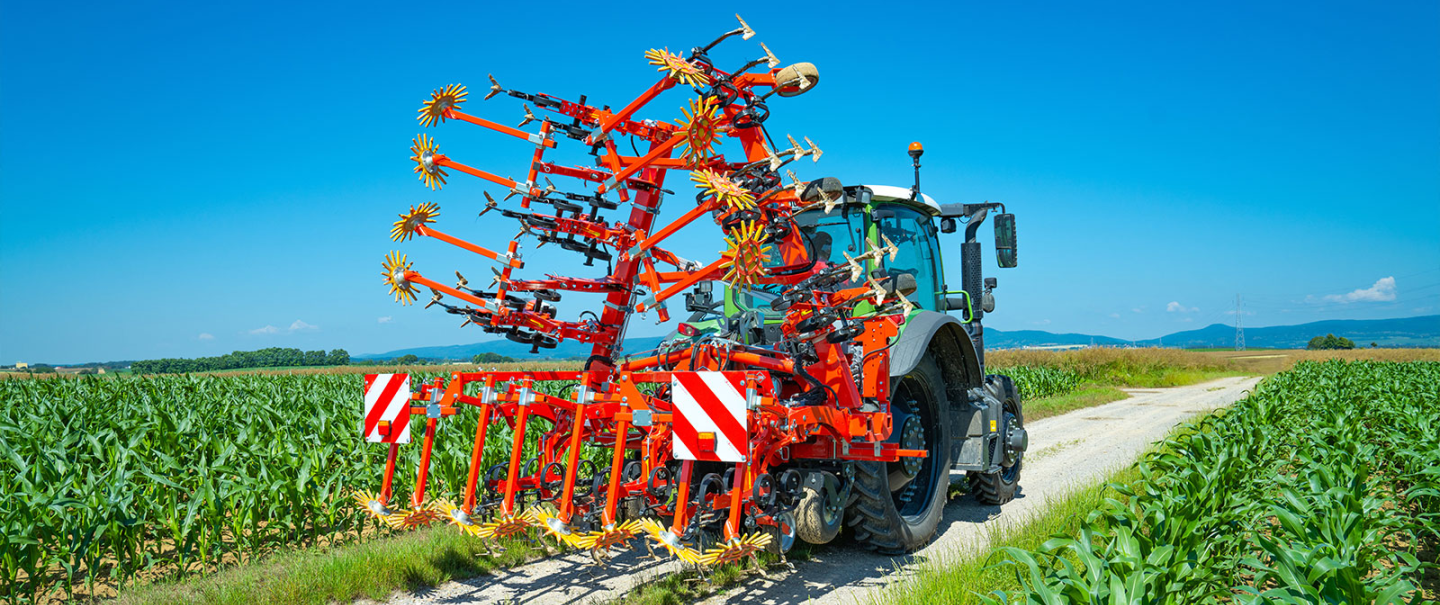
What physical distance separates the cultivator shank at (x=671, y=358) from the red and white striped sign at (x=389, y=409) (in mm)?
13

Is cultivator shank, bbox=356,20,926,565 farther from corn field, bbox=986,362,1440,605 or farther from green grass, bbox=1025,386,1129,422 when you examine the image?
green grass, bbox=1025,386,1129,422

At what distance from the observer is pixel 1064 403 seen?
60.4 ft

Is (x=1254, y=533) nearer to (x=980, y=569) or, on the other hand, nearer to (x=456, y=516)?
(x=980, y=569)

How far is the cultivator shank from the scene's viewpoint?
13.7 ft

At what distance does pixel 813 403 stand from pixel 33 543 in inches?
179

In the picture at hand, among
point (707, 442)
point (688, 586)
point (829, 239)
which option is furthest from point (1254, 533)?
point (829, 239)

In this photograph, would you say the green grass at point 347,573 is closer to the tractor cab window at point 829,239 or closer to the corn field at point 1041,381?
the tractor cab window at point 829,239

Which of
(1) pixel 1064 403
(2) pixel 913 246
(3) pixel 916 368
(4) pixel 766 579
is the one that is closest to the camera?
(4) pixel 766 579

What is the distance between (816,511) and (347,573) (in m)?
2.86

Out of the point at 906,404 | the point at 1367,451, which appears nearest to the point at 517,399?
the point at 906,404

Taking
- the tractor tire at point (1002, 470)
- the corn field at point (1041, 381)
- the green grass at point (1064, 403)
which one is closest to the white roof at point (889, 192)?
the tractor tire at point (1002, 470)

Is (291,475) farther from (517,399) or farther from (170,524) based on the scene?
(517,399)

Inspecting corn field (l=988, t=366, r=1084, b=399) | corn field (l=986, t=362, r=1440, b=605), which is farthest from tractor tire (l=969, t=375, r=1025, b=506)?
corn field (l=988, t=366, r=1084, b=399)

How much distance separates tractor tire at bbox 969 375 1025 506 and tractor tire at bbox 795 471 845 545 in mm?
2580
